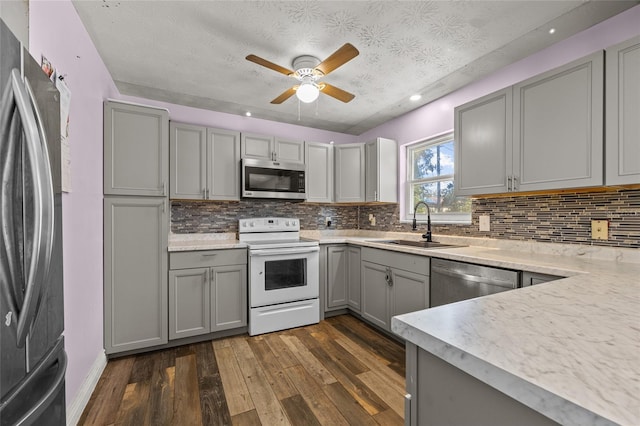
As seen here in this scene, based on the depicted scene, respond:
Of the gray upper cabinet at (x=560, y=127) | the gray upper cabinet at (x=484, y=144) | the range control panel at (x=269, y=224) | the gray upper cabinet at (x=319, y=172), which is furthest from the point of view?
the gray upper cabinet at (x=319, y=172)

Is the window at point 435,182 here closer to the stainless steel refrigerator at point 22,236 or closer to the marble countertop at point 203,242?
the marble countertop at point 203,242

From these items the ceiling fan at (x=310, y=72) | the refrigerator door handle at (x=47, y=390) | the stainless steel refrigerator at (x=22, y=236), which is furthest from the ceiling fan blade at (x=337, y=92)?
the refrigerator door handle at (x=47, y=390)

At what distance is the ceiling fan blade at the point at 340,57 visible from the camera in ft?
5.55

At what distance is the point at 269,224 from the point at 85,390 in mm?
2091

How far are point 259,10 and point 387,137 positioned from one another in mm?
2375

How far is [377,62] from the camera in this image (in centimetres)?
230

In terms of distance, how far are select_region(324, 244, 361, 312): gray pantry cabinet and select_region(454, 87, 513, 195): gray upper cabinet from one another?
1332mm

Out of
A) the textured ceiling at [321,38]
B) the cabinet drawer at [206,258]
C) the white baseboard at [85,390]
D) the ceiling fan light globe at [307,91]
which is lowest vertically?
the white baseboard at [85,390]

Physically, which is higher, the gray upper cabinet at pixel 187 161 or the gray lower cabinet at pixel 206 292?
the gray upper cabinet at pixel 187 161

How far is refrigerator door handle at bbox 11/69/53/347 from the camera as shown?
722mm

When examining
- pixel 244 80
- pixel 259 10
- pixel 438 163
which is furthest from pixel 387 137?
pixel 259 10

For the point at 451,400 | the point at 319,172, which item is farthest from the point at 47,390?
the point at 319,172

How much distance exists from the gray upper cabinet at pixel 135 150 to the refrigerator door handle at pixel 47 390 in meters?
1.58

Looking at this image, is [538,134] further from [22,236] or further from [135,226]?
[135,226]
